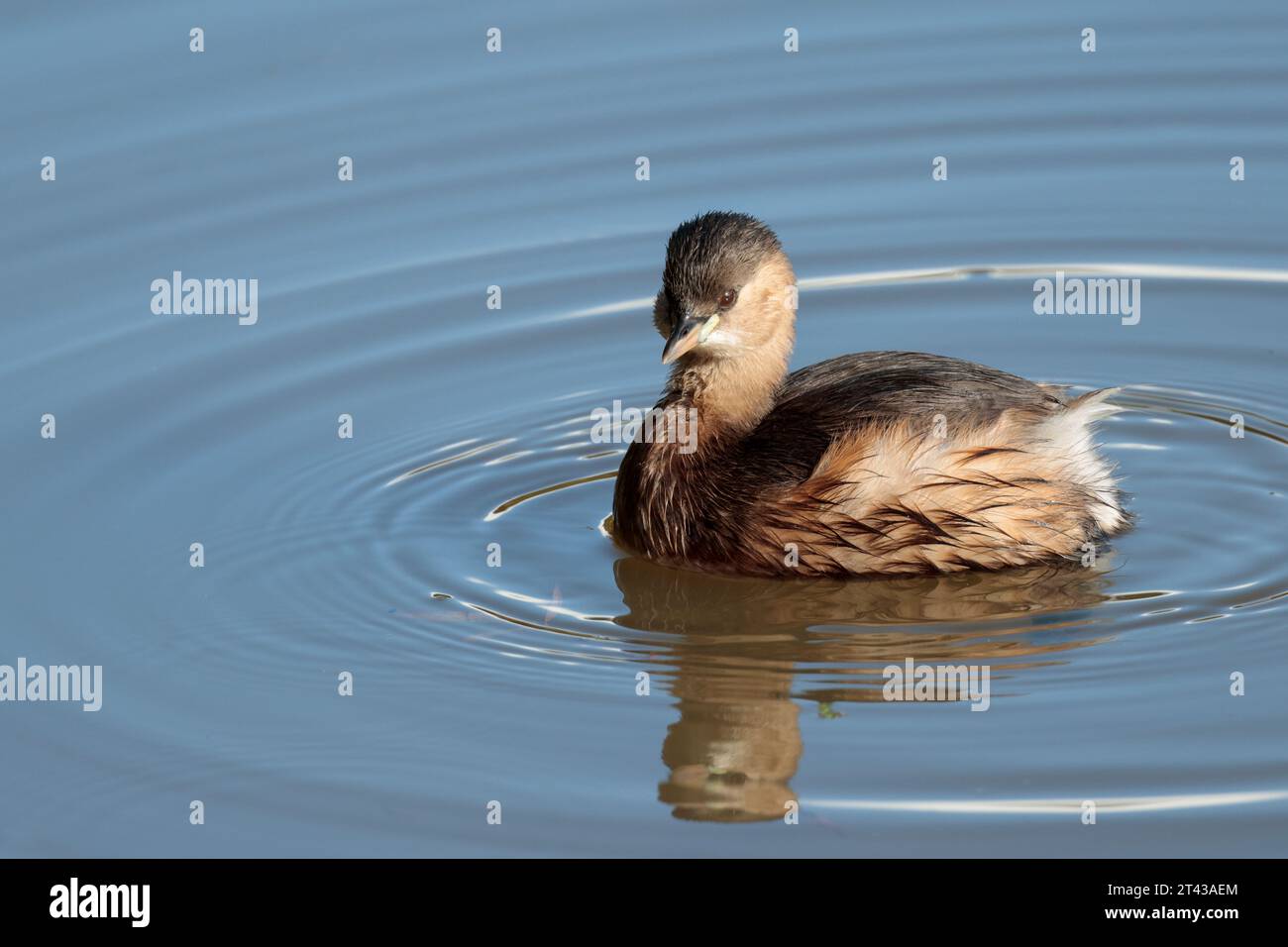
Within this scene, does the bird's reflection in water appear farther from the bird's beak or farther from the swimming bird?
the bird's beak

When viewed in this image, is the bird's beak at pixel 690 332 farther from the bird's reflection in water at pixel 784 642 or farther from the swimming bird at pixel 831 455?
the bird's reflection in water at pixel 784 642

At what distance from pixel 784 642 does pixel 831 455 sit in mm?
763

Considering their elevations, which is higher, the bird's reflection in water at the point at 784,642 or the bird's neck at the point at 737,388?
the bird's neck at the point at 737,388

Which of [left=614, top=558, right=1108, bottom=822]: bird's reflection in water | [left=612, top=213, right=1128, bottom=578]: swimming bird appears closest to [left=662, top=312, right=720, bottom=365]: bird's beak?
[left=612, top=213, right=1128, bottom=578]: swimming bird

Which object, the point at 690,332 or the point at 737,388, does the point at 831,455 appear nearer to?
the point at 737,388

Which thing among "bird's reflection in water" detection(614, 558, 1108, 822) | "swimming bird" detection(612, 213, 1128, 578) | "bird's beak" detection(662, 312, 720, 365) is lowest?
"bird's reflection in water" detection(614, 558, 1108, 822)

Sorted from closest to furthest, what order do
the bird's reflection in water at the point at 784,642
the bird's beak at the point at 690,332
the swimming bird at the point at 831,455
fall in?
the bird's reflection in water at the point at 784,642 < the swimming bird at the point at 831,455 < the bird's beak at the point at 690,332

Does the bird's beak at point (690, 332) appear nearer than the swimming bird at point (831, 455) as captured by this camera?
No

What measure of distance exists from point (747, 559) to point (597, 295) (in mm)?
2860

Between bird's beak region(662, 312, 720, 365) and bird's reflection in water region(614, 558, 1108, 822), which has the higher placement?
bird's beak region(662, 312, 720, 365)

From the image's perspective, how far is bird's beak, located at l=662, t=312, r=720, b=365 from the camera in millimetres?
8406

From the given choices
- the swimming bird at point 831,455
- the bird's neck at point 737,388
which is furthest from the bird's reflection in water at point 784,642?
the bird's neck at point 737,388

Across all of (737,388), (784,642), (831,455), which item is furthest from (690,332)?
(784,642)

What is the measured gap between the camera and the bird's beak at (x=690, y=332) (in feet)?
27.6
